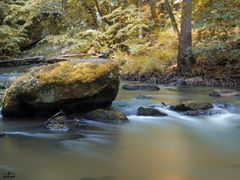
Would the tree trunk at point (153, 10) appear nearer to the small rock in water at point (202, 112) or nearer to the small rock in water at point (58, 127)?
the small rock in water at point (202, 112)

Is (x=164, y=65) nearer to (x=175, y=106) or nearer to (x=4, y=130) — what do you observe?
(x=175, y=106)

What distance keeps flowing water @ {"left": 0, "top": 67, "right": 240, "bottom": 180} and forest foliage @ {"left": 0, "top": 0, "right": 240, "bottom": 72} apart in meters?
3.92

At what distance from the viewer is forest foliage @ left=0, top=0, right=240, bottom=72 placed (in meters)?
11.3

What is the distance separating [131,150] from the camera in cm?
550

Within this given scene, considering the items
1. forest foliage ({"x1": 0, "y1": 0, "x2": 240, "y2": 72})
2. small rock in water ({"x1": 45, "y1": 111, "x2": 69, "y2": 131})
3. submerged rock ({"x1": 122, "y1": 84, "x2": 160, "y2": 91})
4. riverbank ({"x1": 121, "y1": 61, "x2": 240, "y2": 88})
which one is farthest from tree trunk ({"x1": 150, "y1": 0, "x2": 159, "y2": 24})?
small rock in water ({"x1": 45, "y1": 111, "x2": 69, "y2": 131})

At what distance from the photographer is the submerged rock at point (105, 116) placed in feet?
23.7

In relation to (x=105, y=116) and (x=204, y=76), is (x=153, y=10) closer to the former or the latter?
(x=204, y=76)

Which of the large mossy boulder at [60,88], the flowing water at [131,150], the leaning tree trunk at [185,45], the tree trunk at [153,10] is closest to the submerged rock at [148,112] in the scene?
the flowing water at [131,150]

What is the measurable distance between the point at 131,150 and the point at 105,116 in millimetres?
1848

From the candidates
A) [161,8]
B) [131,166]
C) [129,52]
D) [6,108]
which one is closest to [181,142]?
[131,166]

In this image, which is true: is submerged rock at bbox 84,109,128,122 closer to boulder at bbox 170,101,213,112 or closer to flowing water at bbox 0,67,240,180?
flowing water at bbox 0,67,240,180

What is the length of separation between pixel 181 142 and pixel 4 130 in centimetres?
308

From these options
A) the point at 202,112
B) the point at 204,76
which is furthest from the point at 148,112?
the point at 204,76

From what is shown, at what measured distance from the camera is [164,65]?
13.6m
